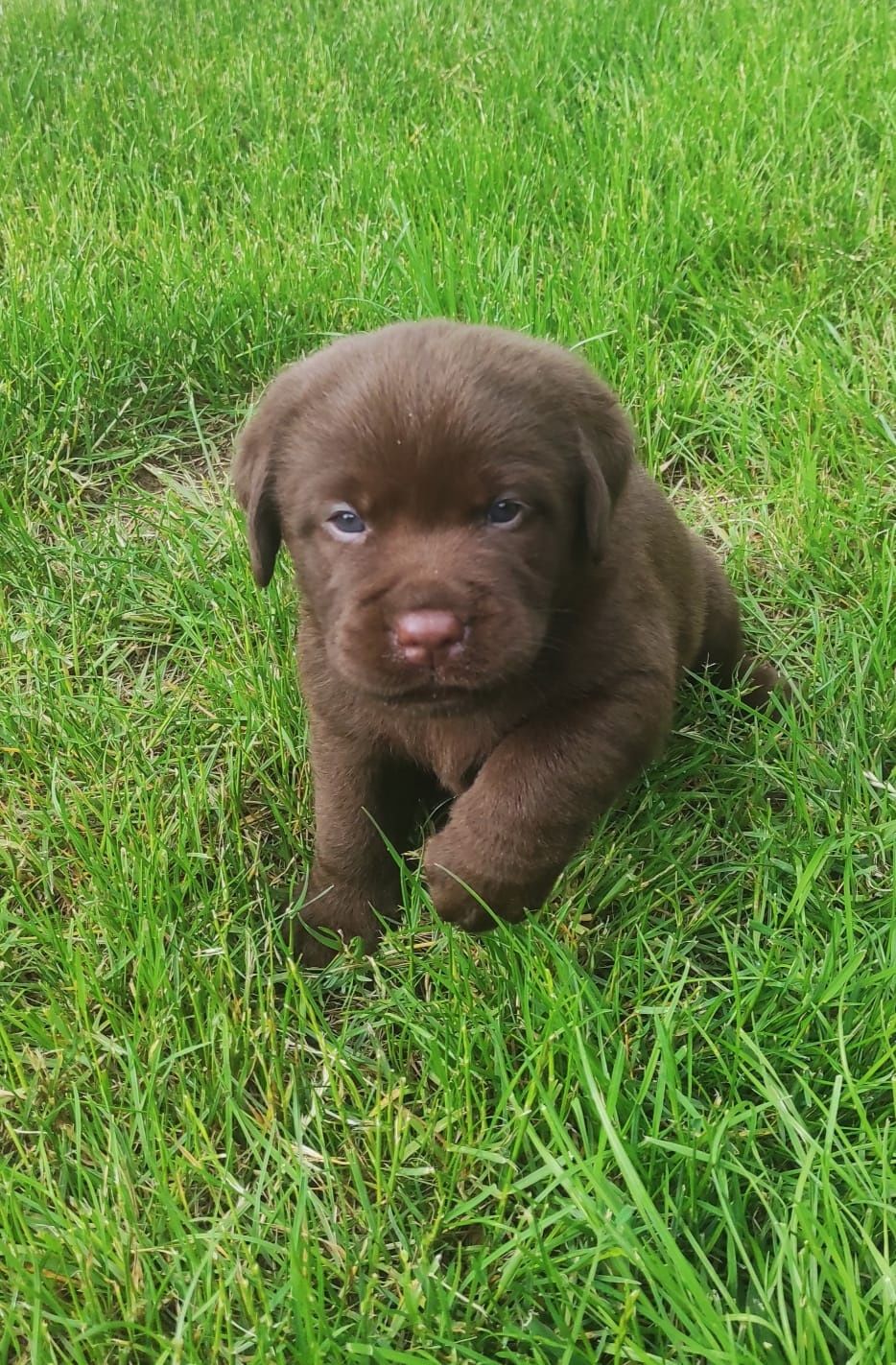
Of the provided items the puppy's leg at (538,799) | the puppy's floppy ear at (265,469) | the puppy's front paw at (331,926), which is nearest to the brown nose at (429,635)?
the puppy's leg at (538,799)

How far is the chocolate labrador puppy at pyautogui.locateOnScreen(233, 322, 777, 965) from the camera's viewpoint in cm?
174

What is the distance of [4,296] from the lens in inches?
146

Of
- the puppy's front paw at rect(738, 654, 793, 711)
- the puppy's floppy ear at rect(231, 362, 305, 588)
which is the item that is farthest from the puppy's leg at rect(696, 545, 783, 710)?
the puppy's floppy ear at rect(231, 362, 305, 588)

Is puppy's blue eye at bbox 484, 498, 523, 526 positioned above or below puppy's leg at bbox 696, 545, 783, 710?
above

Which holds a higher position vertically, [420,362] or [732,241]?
[420,362]

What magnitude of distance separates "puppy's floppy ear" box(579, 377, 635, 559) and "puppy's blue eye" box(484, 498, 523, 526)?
0.13m

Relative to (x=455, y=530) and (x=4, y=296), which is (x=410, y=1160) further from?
(x=4, y=296)

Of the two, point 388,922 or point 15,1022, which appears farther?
point 388,922

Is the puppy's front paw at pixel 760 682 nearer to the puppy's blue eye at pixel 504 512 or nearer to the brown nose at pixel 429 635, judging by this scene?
the puppy's blue eye at pixel 504 512

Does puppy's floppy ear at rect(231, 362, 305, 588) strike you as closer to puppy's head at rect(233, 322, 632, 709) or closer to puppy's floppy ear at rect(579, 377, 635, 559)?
puppy's head at rect(233, 322, 632, 709)

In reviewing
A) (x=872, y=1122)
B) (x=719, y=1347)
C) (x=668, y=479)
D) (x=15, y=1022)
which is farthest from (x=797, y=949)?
(x=668, y=479)

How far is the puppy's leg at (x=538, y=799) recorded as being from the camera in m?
1.89

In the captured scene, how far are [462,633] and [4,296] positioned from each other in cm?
278

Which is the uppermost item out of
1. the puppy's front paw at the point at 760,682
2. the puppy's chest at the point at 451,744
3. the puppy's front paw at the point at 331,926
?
the puppy's chest at the point at 451,744
